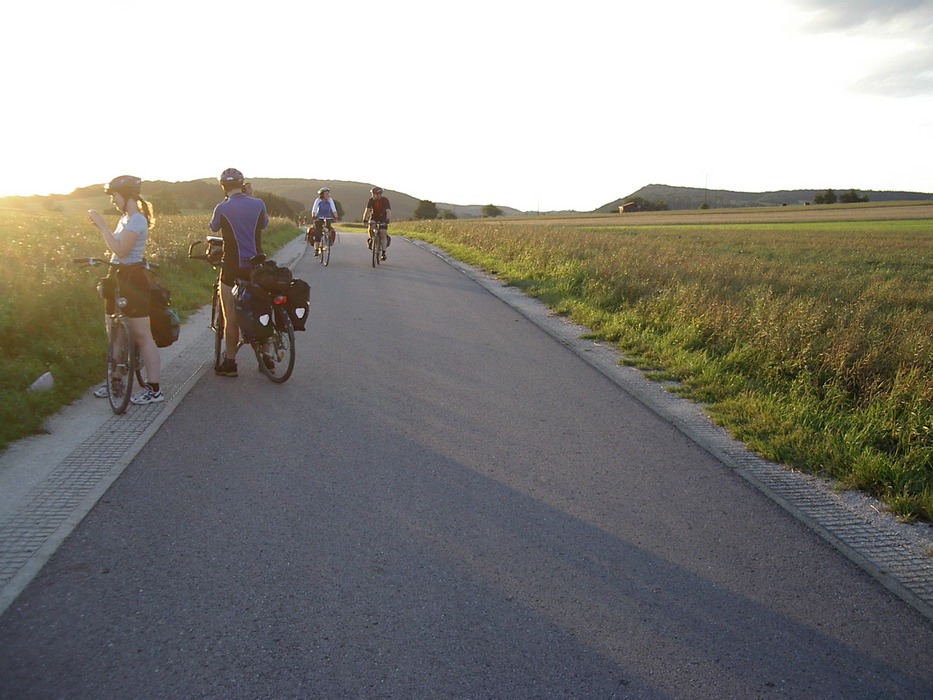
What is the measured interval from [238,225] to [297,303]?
0.92m

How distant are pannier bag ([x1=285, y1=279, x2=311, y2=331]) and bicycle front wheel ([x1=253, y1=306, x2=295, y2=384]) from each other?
0.06m

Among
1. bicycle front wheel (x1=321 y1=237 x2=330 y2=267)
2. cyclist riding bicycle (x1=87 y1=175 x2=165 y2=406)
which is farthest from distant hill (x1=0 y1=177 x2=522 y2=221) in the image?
cyclist riding bicycle (x1=87 y1=175 x2=165 y2=406)

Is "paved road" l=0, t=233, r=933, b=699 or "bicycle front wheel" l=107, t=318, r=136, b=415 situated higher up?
"bicycle front wheel" l=107, t=318, r=136, b=415

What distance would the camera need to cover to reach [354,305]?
41.6 ft

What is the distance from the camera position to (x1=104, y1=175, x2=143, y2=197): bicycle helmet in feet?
19.7

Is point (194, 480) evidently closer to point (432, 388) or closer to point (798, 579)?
point (432, 388)

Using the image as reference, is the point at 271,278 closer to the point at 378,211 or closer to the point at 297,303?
the point at 297,303

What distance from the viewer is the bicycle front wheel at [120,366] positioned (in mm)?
6238

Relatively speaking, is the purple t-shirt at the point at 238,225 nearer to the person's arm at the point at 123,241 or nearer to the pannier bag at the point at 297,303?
the pannier bag at the point at 297,303

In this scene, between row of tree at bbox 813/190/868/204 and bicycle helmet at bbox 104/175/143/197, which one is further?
row of tree at bbox 813/190/868/204

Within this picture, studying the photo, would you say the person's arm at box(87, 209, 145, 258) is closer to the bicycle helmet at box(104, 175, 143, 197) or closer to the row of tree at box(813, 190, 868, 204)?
the bicycle helmet at box(104, 175, 143, 197)

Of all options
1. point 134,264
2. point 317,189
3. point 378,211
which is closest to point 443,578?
point 134,264

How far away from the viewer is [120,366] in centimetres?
634

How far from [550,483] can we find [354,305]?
27.0ft
